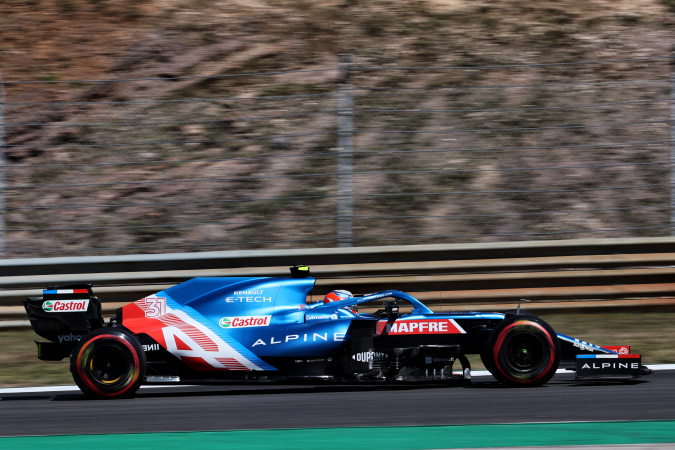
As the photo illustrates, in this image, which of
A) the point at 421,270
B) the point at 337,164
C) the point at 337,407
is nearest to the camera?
the point at 337,407

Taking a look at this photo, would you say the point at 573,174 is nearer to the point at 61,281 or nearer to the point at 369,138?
the point at 369,138

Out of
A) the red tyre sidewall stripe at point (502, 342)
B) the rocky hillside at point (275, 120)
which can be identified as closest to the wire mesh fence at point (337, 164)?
the rocky hillside at point (275, 120)

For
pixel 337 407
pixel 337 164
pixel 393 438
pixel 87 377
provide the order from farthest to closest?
pixel 337 164 < pixel 87 377 < pixel 337 407 < pixel 393 438

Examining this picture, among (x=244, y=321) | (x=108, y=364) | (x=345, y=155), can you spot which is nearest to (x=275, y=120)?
(x=345, y=155)

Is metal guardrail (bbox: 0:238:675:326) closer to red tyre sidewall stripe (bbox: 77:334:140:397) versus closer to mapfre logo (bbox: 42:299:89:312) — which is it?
mapfre logo (bbox: 42:299:89:312)

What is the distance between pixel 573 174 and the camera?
Result: 414 inches

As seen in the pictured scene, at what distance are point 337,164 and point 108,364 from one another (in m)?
4.44

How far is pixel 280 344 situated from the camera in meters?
6.38

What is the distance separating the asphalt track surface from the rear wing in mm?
411

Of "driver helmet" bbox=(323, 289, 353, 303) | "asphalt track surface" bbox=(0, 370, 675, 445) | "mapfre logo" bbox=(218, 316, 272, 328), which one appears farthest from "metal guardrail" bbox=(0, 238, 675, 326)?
"mapfre logo" bbox=(218, 316, 272, 328)

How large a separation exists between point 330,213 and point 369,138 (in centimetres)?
128

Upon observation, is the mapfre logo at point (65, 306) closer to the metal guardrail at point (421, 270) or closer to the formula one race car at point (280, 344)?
the formula one race car at point (280, 344)

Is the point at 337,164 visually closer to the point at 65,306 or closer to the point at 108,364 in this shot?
the point at 65,306

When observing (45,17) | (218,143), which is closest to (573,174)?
(218,143)
